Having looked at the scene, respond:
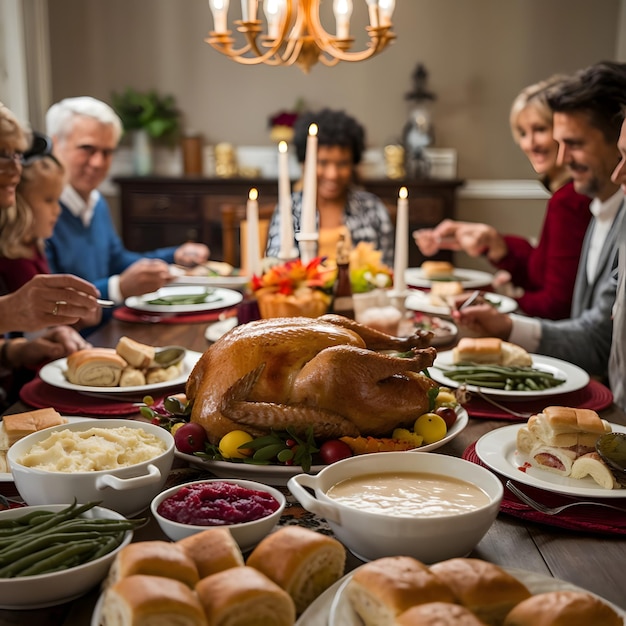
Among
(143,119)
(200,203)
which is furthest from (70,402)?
(143,119)

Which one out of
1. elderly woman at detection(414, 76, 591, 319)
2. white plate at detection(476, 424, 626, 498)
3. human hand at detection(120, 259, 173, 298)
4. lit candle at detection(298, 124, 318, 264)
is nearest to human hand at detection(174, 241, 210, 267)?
human hand at detection(120, 259, 173, 298)

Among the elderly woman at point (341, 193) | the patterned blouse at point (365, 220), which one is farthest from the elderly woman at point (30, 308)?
the patterned blouse at point (365, 220)

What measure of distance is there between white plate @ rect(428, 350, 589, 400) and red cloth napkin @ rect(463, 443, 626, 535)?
468 millimetres

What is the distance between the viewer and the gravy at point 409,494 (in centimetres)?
96

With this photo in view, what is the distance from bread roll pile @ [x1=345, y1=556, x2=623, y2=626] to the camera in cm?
69

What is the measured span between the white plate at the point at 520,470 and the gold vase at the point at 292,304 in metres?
0.76

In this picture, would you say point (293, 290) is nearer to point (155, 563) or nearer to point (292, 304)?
point (292, 304)

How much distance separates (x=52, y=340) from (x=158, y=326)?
1.28 feet

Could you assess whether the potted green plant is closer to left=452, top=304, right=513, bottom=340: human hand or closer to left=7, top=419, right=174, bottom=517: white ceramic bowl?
left=452, top=304, right=513, bottom=340: human hand

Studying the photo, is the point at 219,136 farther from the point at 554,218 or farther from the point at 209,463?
the point at 209,463

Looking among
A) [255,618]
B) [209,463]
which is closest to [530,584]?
[255,618]

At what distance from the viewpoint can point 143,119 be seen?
18.5 feet

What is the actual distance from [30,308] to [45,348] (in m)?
0.45

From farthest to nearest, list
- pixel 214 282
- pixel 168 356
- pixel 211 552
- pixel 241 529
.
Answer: pixel 214 282 < pixel 168 356 < pixel 241 529 < pixel 211 552
